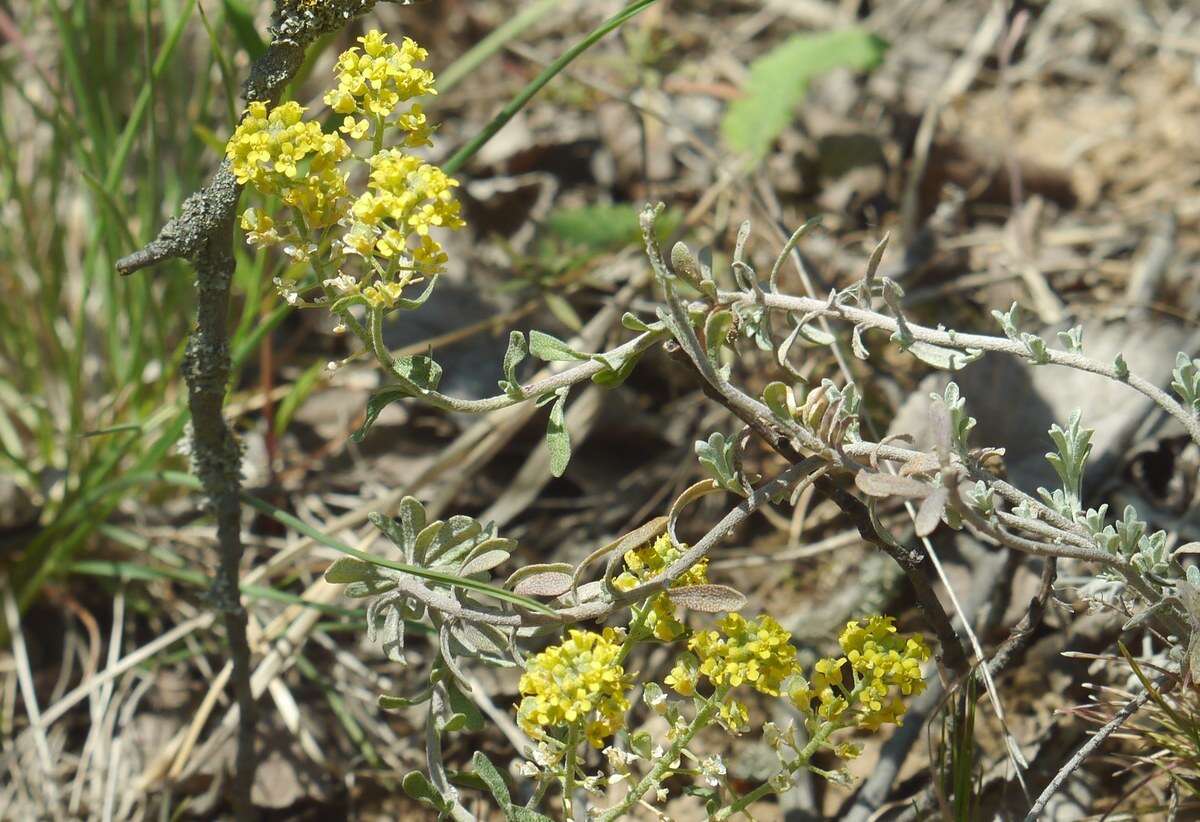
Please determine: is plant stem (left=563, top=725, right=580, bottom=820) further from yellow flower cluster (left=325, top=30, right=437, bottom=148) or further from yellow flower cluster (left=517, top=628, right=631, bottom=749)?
yellow flower cluster (left=325, top=30, right=437, bottom=148)

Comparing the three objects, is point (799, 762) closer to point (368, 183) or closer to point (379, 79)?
point (368, 183)

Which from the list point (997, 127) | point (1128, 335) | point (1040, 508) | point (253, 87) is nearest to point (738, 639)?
point (1040, 508)

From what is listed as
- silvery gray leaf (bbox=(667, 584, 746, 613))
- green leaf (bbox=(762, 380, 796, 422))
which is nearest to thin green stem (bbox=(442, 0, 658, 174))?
green leaf (bbox=(762, 380, 796, 422))

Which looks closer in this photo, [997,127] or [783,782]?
[783,782]

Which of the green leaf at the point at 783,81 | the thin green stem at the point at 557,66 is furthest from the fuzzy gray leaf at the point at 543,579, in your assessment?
the green leaf at the point at 783,81

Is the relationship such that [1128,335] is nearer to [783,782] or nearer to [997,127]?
[997,127]

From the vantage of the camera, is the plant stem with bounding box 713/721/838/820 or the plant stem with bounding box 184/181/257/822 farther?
the plant stem with bounding box 184/181/257/822

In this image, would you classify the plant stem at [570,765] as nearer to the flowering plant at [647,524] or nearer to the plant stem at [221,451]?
the flowering plant at [647,524]
